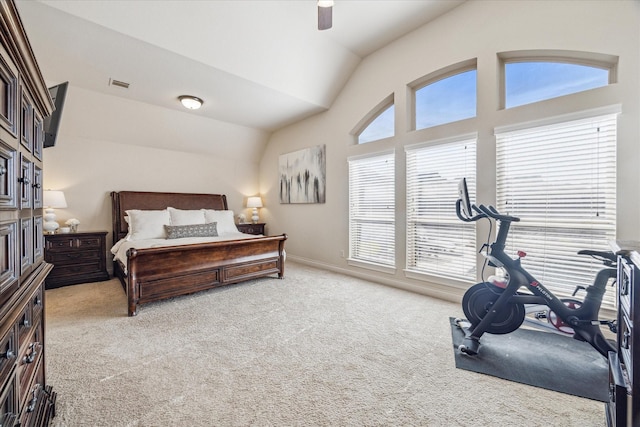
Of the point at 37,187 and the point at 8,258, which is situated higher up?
the point at 37,187

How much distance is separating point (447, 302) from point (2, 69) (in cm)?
389

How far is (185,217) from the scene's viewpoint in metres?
4.81

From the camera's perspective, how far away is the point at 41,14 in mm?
2551

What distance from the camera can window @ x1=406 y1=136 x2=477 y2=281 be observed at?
326cm

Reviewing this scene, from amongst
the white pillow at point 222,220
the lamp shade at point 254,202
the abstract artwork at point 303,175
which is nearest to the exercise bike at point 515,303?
the abstract artwork at point 303,175

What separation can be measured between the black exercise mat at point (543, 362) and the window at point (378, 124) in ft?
9.58

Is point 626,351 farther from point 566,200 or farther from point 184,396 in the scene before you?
point 184,396

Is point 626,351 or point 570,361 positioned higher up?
point 626,351

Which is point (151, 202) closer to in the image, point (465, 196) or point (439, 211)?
point (439, 211)

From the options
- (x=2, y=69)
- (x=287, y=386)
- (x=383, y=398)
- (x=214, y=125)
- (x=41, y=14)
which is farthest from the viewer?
(x=214, y=125)

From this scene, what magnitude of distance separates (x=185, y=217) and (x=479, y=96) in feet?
15.6

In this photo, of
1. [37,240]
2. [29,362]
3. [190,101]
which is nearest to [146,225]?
[190,101]

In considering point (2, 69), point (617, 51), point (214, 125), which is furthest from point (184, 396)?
point (214, 125)

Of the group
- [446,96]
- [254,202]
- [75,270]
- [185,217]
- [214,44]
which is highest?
[214,44]
